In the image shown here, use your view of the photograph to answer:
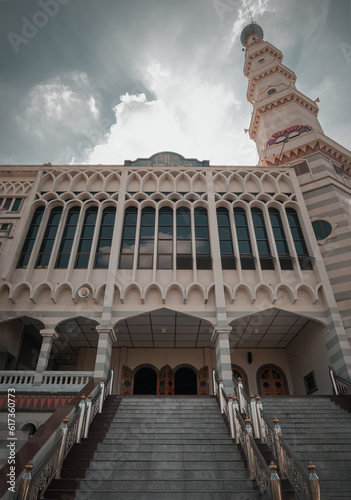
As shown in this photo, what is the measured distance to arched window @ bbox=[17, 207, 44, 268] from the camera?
1573 cm

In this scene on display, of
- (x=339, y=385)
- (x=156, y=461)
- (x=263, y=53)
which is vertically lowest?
(x=156, y=461)

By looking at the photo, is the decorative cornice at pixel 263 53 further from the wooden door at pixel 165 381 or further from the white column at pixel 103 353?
the white column at pixel 103 353

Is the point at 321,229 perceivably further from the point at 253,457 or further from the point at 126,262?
the point at 253,457

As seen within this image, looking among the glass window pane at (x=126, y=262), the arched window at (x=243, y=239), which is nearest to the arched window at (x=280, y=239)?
the arched window at (x=243, y=239)

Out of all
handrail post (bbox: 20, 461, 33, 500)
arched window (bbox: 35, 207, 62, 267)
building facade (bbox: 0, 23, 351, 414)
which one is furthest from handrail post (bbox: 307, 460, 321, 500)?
arched window (bbox: 35, 207, 62, 267)

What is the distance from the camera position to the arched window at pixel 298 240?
15.8 metres

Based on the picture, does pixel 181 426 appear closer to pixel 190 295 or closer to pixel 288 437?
pixel 288 437

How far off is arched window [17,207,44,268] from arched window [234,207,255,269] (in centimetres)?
1089

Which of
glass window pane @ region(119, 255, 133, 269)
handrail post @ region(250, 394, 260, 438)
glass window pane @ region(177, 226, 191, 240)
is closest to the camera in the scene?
handrail post @ region(250, 394, 260, 438)

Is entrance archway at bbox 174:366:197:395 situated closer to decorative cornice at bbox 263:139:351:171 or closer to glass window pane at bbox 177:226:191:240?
glass window pane at bbox 177:226:191:240

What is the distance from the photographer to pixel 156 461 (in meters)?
7.02

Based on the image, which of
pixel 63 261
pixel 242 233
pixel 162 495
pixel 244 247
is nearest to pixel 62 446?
pixel 162 495

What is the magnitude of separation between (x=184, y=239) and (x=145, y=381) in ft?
27.5

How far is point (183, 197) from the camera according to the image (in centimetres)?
1772
